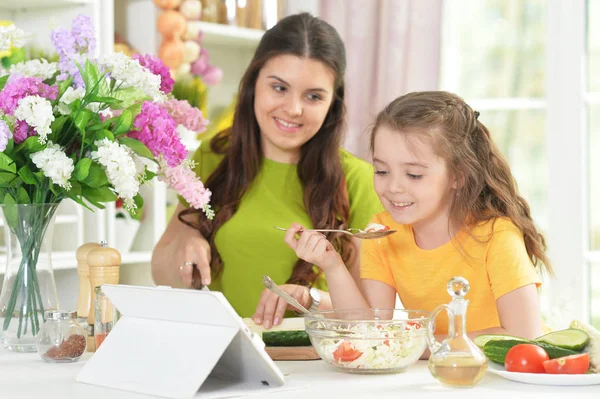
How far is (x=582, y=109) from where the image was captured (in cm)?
298

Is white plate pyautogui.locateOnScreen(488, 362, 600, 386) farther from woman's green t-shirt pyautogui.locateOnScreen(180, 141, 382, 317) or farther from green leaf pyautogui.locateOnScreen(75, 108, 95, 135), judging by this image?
woman's green t-shirt pyautogui.locateOnScreen(180, 141, 382, 317)

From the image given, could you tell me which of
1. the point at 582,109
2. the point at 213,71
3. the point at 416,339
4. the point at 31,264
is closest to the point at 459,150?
the point at 416,339

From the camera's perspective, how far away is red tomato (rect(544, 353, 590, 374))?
123cm

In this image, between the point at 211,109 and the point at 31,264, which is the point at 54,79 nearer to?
the point at 31,264

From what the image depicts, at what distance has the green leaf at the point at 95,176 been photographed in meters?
1.52

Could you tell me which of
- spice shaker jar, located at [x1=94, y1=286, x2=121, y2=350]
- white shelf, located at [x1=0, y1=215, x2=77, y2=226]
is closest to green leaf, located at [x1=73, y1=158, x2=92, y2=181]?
spice shaker jar, located at [x1=94, y1=286, x2=121, y2=350]

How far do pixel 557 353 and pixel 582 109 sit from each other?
1.88 m

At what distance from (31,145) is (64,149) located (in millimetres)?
63

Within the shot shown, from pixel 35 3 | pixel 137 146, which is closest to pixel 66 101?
pixel 137 146

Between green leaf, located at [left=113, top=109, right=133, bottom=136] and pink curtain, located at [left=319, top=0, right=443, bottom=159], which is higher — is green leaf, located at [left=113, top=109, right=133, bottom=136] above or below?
below

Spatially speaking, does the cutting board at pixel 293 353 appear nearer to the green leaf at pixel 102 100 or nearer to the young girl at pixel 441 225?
the young girl at pixel 441 225

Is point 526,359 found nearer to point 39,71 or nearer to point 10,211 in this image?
point 10,211

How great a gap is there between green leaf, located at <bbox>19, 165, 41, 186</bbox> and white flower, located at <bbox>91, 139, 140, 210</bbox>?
119 mm

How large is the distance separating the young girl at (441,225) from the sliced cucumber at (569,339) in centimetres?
30
